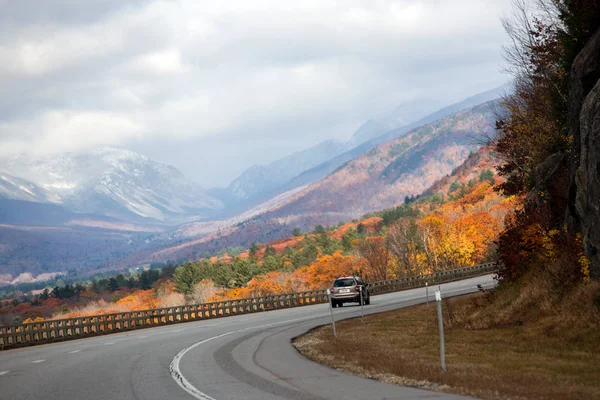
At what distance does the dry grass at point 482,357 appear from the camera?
38.2 feet

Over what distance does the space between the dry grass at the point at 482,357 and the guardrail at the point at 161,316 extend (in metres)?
Answer: 16.9

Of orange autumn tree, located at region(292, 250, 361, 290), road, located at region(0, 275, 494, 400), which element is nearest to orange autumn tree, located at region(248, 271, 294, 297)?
orange autumn tree, located at region(292, 250, 361, 290)

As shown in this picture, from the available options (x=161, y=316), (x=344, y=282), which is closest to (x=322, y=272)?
(x=161, y=316)

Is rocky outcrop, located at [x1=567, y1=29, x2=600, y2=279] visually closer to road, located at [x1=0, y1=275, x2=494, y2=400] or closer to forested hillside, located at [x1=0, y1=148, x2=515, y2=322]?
road, located at [x1=0, y1=275, x2=494, y2=400]

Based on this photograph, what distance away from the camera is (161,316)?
142 ft

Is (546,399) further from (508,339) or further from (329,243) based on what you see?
(329,243)

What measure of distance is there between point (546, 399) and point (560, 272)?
443 inches

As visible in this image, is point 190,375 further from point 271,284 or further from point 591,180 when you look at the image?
point 271,284

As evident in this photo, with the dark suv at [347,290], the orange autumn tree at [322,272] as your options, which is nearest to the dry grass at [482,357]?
the dark suv at [347,290]

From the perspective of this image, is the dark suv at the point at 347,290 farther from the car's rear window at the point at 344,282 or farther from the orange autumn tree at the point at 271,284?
the orange autumn tree at the point at 271,284

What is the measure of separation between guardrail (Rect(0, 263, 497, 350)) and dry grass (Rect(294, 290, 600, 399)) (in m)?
16.9

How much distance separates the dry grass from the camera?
11.6 m

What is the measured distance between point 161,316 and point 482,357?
30.8 m

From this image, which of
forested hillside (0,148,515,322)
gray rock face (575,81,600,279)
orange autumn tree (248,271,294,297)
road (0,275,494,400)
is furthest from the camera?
orange autumn tree (248,271,294,297)
